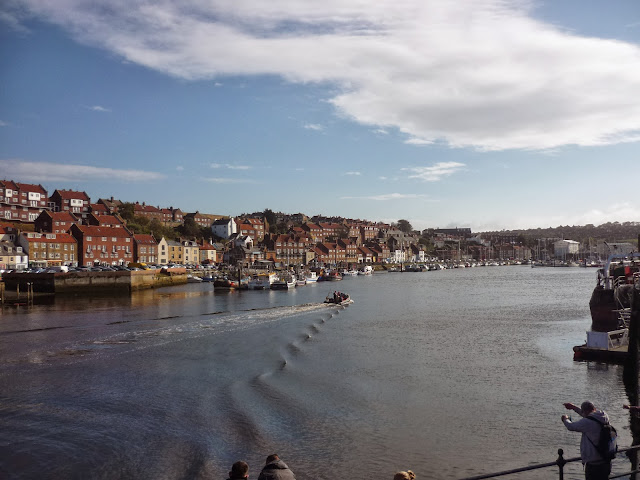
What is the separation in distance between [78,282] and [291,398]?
52.8 meters

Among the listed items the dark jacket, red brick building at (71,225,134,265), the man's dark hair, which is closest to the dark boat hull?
the dark jacket

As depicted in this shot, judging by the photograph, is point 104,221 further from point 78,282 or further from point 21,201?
point 78,282

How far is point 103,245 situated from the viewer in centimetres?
9131

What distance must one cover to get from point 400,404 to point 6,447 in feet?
37.1

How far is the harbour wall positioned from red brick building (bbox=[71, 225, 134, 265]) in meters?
24.4

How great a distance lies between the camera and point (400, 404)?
680 inches

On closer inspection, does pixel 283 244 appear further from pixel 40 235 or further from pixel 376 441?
pixel 376 441

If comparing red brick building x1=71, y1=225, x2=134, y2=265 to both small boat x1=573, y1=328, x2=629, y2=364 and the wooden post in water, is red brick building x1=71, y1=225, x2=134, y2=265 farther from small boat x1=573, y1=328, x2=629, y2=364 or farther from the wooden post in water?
the wooden post in water

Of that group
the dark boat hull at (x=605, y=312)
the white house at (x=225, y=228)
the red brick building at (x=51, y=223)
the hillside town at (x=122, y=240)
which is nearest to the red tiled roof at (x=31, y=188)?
the hillside town at (x=122, y=240)

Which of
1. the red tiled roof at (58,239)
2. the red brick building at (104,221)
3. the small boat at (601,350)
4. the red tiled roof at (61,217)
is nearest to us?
the small boat at (601,350)

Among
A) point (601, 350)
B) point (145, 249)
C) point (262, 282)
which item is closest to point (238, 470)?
point (601, 350)

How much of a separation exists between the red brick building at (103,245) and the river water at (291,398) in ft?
184

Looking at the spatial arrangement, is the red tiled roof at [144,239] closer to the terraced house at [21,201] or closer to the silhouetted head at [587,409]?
the terraced house at [21,201]

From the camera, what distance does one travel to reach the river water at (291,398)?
12.9 meters
